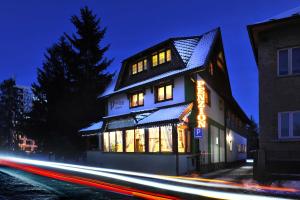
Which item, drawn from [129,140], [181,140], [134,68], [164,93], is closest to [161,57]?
[164,93]

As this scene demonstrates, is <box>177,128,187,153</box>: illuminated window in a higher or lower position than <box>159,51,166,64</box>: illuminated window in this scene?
lower

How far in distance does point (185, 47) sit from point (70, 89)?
19.3m

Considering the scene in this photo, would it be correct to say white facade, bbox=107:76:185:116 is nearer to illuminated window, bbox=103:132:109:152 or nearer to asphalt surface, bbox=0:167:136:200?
illuminated window, bbox=103:132:109:152

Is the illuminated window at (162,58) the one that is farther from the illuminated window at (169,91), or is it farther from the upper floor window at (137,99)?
the upper floor window at (137,99)

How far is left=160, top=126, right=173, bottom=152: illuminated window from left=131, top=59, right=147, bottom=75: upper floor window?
641 cm

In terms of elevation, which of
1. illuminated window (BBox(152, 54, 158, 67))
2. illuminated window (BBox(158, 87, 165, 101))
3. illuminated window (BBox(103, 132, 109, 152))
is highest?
illuminated window (BBox(152, 54, 158, 67))

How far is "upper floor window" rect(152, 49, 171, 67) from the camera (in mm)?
28922

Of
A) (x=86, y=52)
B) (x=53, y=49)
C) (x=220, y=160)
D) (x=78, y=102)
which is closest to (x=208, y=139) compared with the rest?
(x=220, y=160)

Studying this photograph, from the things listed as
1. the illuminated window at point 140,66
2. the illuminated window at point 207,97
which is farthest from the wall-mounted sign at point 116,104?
the illuminated window at point 207,97

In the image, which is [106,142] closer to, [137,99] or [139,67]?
[137,99]

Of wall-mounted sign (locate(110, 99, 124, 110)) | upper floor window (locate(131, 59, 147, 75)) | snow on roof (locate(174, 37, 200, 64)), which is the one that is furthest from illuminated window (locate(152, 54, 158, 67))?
wall-mounted sign (locate(110, 99, 124, 110))

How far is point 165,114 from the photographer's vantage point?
83.2 feet

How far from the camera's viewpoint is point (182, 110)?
2458 cm

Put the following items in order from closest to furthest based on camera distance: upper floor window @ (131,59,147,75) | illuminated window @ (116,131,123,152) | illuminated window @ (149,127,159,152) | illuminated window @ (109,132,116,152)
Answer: illuminated window @ (149,127,159,152), upper floor window @ (131,59,147,75), illuminated window @ (116,131,123,152), illuminated window @ (109,132,116,152)
